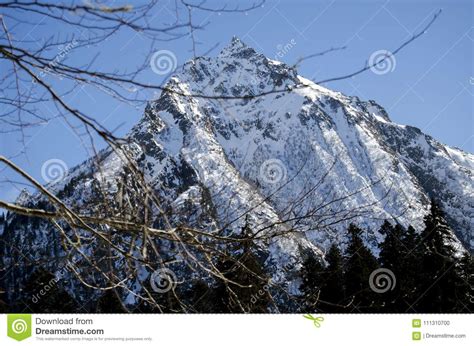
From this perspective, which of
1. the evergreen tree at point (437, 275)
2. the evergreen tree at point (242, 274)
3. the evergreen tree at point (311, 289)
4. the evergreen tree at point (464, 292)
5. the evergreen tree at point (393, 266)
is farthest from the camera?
the evergreen tree at point (393, 266)

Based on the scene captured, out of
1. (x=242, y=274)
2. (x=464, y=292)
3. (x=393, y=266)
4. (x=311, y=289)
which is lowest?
(x=311, y=289)

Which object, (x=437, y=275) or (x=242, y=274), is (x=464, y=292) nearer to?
(x=437, y=275)

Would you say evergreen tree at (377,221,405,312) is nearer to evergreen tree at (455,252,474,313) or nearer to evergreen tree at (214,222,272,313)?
evergreen tree at (455,252,474,313)

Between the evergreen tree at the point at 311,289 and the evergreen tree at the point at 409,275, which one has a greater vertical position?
the evergreen tree at the point at 409,275

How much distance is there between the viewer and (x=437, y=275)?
23719 millimetres

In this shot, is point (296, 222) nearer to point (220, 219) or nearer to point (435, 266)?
point (220, 219)

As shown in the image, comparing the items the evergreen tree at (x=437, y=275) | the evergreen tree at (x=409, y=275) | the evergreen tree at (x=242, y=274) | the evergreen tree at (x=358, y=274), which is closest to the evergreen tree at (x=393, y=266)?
the evergreen tree at (x=409, y=275)

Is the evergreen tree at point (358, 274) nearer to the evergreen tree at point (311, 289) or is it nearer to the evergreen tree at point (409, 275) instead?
the evergreen tree at point (409, 275)

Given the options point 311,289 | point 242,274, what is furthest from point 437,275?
point 311,289

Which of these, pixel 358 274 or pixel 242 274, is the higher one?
pixel 358 274

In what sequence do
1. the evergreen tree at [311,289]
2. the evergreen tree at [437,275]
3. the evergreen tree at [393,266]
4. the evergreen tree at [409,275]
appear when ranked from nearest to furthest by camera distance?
1. the evergreen tree at [311,289]
2. the evergreen tree at [437,275]
3. the evergreen tree at [409,275]
4. the evergreen tree at [393,266]

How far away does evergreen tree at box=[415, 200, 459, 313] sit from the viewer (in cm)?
2345

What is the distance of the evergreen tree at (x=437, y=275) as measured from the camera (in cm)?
2345

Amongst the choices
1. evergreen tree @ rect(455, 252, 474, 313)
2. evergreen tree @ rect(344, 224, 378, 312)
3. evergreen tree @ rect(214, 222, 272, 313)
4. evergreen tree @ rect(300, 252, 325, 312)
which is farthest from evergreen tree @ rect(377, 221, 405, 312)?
evergreen tree @ rect(214, 222, 272, 313)
